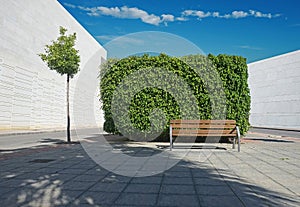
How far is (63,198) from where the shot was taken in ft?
11.6

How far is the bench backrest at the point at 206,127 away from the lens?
8.66m

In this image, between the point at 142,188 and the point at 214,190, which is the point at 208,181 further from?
the point at 142,188

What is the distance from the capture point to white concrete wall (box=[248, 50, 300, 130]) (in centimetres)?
3189

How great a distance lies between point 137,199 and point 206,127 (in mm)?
5525

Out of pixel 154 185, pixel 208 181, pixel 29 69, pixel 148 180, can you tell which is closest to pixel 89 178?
pixel 148 180

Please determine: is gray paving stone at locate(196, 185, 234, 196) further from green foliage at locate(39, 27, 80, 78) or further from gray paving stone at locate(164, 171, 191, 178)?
green foliage at locate(39, 27, 80, 78)

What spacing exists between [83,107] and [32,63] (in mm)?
14979

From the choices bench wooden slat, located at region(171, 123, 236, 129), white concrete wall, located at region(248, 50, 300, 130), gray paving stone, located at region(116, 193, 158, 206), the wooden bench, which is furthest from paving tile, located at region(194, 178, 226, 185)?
white concrete wall, located at region(248, 50, 300, 130)

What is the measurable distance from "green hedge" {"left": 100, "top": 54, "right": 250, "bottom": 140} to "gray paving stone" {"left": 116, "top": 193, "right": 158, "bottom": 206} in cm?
670

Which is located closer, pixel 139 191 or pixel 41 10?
pixel 139 191

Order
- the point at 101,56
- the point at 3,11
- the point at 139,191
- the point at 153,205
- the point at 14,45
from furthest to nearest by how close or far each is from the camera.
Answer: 1. the point at 101,56
2. the point at 14,45
3. the point at 3,11
4. the point at 139,191
5. the point at 153,205

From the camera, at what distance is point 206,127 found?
8.66 m

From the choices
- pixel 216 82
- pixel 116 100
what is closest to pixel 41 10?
pixel 116 100

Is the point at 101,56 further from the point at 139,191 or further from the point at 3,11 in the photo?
the point at 139,191
